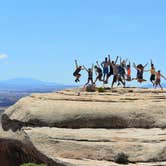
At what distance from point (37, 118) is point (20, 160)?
621 centimetres

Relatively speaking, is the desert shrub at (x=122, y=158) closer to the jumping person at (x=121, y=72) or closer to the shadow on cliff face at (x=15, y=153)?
the shadow on cliff face at (x=15, y=153)

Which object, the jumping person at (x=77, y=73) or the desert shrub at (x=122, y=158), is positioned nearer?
the desert shrub at (x=122, y=158)

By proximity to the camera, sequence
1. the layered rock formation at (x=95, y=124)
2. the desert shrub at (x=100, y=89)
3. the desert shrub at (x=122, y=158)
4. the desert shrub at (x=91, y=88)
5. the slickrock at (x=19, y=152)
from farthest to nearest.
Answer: the desert shrub at (x=91, y=88) → the desert shrub at (x=100, y=89) → the slickrock at (x=19, y=152) → the layered rock formation at (x=95, y=124) → the desert shrub at (x=122, y=158)

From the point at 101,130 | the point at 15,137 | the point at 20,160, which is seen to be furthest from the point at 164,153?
the point at 20,160

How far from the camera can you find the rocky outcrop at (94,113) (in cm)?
3612

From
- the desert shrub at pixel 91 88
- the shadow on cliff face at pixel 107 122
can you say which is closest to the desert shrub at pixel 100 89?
the desert shrub at pixel 91 88

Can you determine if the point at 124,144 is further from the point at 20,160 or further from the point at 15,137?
the point at 20,160

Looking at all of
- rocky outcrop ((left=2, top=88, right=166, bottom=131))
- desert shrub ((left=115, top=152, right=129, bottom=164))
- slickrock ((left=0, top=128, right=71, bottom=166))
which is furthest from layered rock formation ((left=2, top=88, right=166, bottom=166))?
slickrock ((left=0, top=128, right=71, bottom=166))

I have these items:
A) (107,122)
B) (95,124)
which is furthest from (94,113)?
(107,122)

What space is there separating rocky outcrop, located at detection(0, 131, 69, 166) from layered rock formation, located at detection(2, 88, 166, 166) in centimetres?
42

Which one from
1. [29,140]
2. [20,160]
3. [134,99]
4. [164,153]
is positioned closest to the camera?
[164,153]

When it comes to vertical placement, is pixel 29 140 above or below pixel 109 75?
below

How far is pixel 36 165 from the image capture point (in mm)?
35719

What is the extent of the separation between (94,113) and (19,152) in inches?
321
